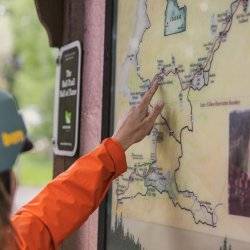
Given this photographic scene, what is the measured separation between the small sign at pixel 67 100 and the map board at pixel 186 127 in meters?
0.28

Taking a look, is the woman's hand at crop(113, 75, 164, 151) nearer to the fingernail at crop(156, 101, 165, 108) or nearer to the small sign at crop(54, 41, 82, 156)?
the fingernail at crop(156, 101, 165, 108)

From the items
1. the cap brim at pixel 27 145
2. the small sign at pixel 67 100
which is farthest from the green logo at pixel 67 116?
the cap brim at pixel 27 145

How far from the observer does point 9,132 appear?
0.94m

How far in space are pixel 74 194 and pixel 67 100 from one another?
61 cm

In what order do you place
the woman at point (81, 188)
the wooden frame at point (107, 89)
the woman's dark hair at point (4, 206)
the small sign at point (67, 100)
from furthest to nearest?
the small sign at point (67, 100) < the wooden frame at point (107, 89) < the woman at point (81, 188) < the woman's dark hair at point (4, 206)

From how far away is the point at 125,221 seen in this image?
1352mm

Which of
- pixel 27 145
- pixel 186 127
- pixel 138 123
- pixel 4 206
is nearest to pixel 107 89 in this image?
pixel 138 123

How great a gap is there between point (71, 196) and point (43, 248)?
0.12 m

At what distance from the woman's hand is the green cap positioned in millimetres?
293

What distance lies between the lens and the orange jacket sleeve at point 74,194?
3.84 ft

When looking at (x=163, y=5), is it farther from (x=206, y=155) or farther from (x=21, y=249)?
(x=21, y=249)

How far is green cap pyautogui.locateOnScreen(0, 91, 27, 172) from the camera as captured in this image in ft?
3.07

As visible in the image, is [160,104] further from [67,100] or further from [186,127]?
[67,100]

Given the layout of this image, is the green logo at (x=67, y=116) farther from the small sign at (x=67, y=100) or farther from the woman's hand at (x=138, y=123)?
the woman's hand at (x=138, y=123)
